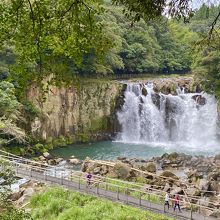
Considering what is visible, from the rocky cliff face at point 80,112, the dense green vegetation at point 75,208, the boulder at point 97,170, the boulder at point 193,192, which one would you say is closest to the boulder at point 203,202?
the dense green vegetation at point 75,208

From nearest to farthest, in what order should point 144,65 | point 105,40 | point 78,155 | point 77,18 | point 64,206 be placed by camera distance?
1. point 77,18
2. point 105,40
3. point 64,206
4. point 78,155
5. point 144,65

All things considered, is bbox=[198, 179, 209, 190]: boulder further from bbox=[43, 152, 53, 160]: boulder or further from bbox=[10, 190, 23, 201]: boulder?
bbox=[43, 152, 53, 160]: boulder

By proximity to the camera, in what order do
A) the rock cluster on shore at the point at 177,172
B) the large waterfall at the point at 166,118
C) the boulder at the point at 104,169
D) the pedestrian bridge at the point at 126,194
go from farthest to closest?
1. the large waterfall at the point at 166,118
2. the boulder at the point at 104,169
3. the rock cluster on shore at the point at 177,172
4. the pedestrian bridge at the point at 126,194

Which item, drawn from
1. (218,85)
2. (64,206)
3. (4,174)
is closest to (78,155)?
(218,85)

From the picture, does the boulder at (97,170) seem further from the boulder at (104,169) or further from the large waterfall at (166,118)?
the large waterfall at (166,118)

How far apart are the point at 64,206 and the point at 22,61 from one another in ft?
35.3

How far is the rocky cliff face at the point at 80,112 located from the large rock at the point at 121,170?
11.9 m

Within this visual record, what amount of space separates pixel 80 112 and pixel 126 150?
5.61 m

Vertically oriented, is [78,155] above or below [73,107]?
below

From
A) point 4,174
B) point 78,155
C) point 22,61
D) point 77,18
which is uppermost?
point 77,18

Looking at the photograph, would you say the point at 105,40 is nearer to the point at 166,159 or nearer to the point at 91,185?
the point at 91,185

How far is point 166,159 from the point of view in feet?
82.6

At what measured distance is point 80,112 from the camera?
33062 mm

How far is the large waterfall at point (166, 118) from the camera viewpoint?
3391 cm
